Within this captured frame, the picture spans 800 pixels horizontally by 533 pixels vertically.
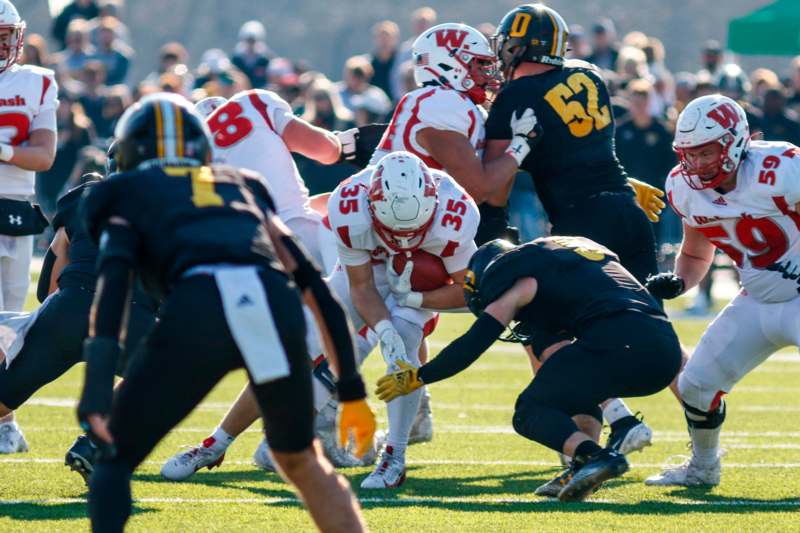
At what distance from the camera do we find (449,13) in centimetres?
2719

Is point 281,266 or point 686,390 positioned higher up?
point 281,266

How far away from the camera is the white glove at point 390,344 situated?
6.27 meters

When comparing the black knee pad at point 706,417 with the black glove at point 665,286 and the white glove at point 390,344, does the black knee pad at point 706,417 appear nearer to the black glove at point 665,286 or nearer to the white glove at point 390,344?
the black glove at point 665,286

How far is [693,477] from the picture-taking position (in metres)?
6.61

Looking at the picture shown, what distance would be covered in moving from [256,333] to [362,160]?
3.74m

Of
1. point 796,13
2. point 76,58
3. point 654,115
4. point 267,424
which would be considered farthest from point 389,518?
point 76,58

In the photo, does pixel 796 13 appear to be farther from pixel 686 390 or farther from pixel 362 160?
pixel 686 390

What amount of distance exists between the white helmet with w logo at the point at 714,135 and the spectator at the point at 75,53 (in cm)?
1209

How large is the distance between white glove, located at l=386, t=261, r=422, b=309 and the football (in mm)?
17

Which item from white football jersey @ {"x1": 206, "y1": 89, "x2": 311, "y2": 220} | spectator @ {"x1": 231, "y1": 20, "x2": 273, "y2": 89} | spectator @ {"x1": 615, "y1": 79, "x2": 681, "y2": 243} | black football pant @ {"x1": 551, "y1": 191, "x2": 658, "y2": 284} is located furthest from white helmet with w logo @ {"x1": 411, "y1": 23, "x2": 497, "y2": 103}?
spectator @ {"x1": 231, "y1": 20, "x2": 273, "y2": 89}

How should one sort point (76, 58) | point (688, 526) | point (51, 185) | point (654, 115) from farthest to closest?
point (76, 58) → point (51, 185) → point (654, 115) → point (688, 526)

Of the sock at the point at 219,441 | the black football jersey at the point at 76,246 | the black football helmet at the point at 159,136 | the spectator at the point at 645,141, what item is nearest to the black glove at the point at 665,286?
the sock at the point at 219,441

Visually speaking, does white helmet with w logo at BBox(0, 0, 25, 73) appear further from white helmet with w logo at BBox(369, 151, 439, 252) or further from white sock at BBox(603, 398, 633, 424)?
white sock at BBox(603, 398, 633, 424)

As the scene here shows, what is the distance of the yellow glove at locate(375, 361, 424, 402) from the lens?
5.70 m
